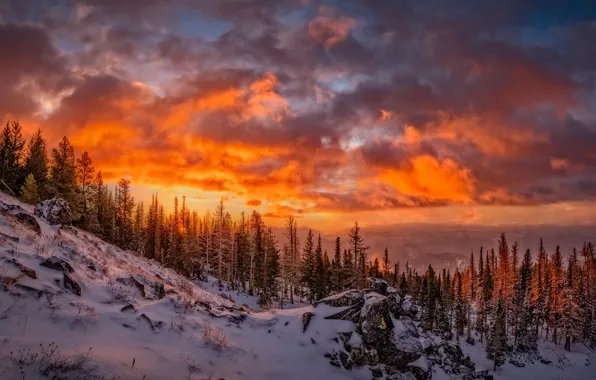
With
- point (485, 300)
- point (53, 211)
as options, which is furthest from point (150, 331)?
point (485, 300)

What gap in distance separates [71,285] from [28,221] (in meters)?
7.08

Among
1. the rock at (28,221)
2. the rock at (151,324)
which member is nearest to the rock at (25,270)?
the rock at (151,324)

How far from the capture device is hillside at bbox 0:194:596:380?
24.6 feet

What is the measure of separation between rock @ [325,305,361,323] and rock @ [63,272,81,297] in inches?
399

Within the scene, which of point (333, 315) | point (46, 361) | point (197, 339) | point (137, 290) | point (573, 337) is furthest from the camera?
point (573, 337)

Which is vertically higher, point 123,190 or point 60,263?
point 123,190

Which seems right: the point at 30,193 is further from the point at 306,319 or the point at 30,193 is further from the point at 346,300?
the point at 346,300

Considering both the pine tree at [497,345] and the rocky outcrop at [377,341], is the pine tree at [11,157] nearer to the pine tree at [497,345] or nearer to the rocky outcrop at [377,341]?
the rocky outcrop at [377,341]

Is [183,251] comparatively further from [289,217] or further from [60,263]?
[60,263]

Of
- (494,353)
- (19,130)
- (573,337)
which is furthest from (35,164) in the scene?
(573,337)

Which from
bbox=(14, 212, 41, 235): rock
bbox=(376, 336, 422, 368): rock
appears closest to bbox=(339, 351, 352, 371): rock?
bbox=(376, 336, 422, 368): rock

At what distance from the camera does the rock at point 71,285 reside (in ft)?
33.9

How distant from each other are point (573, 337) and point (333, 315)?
82.2 metres

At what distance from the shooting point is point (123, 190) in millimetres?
67875
